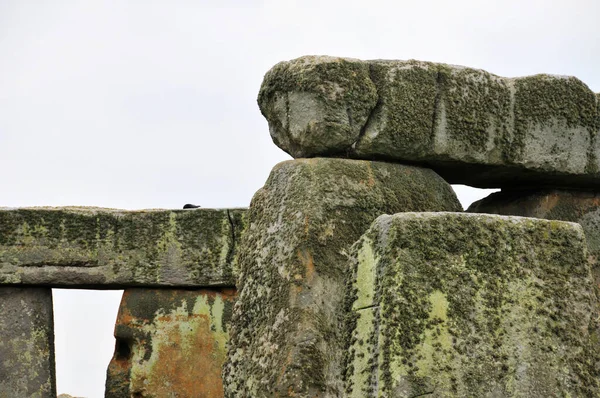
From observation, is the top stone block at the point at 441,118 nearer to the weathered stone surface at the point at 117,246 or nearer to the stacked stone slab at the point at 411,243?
the stacked stone slab at the point at 411,243

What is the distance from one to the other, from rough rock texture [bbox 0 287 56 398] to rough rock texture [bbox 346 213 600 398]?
5.92 meters

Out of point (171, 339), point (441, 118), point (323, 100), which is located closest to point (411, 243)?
point (323, 100)

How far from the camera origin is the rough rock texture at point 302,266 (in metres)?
5.15

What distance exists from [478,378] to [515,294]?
30 cm

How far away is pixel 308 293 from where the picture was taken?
5.22m

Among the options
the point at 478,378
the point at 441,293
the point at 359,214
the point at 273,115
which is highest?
the point at 273,115

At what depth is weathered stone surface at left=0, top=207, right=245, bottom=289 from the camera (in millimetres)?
9477

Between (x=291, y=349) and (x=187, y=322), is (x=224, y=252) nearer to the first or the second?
(x=187, y=322)

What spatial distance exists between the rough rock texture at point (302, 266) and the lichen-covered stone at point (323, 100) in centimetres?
12

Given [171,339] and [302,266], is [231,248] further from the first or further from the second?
[302,266]

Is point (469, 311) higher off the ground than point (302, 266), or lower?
lower

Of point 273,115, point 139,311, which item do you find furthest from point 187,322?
point 273,115

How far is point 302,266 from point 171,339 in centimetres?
464

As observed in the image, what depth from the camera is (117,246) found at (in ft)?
31.3
